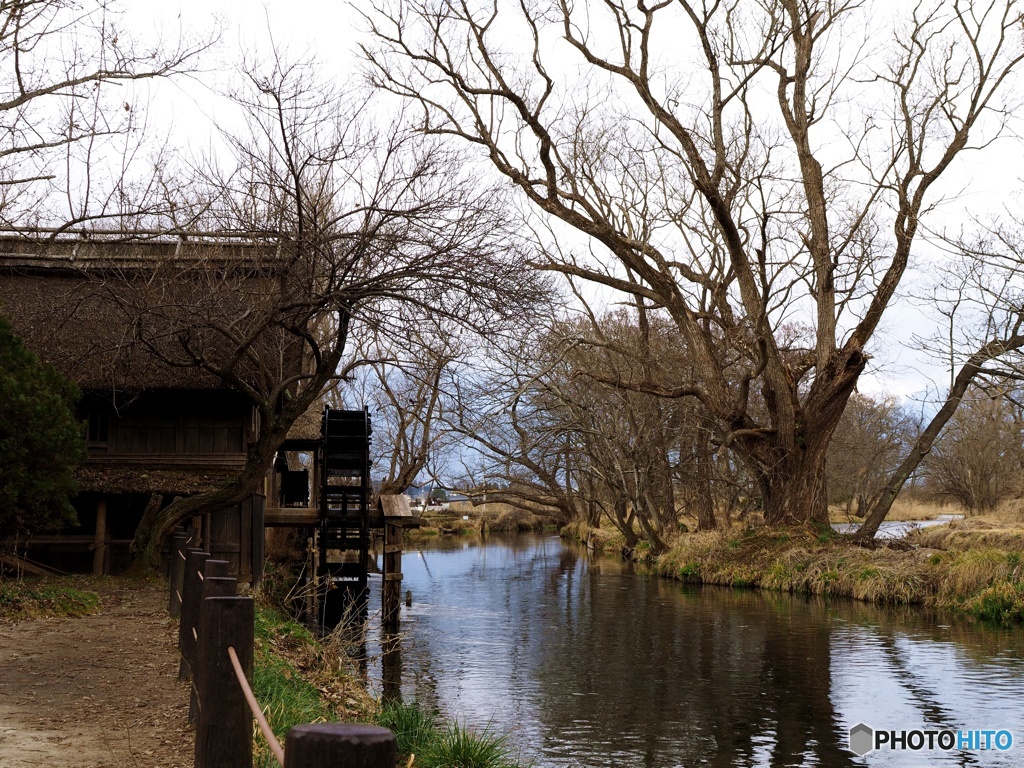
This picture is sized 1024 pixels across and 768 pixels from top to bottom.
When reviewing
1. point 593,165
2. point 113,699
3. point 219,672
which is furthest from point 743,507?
point 219,672

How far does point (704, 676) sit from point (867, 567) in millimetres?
8440

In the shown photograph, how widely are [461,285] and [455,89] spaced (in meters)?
9.66

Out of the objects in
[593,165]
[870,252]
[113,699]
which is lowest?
[113,699]

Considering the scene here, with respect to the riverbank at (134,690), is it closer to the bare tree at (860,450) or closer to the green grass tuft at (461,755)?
the green grass tuft at (461,755)

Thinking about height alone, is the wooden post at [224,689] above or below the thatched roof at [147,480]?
below

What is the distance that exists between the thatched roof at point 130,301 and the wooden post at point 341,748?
11.2 m

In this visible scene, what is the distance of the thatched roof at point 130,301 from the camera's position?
1346 centimetres

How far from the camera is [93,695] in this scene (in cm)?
716

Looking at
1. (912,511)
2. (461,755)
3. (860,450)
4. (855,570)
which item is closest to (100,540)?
(461,755)

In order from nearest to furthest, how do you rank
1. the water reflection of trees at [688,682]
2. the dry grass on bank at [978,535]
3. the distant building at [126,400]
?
the water reflection of trees at [688,682], the distant building at [126,400], the dry grass on bank at [978,535]

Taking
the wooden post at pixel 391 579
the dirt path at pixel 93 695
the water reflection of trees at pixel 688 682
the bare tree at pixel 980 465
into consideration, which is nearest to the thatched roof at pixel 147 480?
the wooden post at pixel 391 579

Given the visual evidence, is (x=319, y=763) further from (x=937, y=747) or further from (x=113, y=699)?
(x=937, y=747)

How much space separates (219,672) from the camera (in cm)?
421

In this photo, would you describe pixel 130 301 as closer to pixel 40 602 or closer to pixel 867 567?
pixel 40 602
